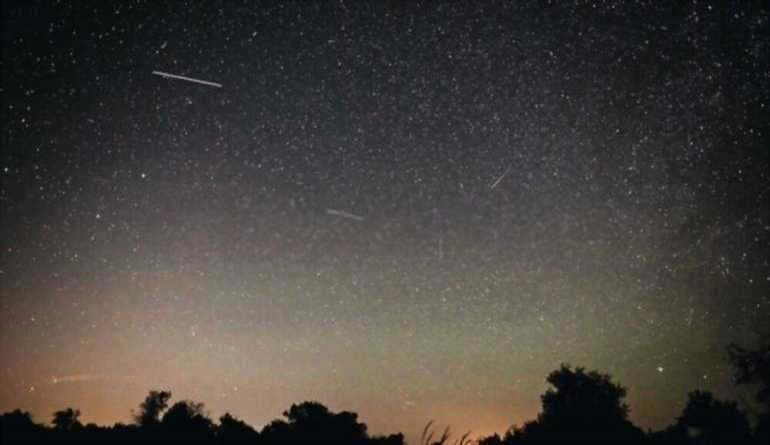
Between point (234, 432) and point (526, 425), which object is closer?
point (234, 432)

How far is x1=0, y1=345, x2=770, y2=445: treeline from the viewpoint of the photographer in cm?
1867

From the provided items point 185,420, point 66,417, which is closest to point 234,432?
point 185,420

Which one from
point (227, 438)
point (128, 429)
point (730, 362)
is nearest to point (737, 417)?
point (730, 362)

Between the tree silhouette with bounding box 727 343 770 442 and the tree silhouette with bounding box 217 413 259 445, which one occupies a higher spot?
the tree silhouette with bounding box 727 343 770 442

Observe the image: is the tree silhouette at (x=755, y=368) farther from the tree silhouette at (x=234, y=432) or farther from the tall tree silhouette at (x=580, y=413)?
the tree silhouette at (x=234, y=432)

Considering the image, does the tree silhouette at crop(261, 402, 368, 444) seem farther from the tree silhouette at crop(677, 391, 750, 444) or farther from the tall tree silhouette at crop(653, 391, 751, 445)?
the tree silhouette at crop(677, 391, 750, 444)

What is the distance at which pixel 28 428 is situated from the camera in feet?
58.6

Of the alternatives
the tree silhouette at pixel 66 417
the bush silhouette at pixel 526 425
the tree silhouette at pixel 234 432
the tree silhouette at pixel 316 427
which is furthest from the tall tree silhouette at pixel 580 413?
the tree silhouette at pixel 66 417

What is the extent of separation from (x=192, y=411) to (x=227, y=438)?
8.58 metres

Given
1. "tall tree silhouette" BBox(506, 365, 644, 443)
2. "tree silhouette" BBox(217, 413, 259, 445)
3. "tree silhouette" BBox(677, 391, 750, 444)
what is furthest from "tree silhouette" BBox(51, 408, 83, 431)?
"tree silhouette" BBox(677, 391, 750, 444)

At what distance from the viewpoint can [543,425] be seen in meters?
27.9

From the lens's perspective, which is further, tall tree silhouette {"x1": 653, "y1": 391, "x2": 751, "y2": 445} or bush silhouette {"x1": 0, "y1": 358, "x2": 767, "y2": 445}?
tall tree silhouette {"x1": 653, "y1": 391, "x2": 751, "y2": 445}

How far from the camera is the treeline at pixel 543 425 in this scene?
1867cm

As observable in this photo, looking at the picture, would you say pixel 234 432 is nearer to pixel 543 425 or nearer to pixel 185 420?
pixel 185 420
